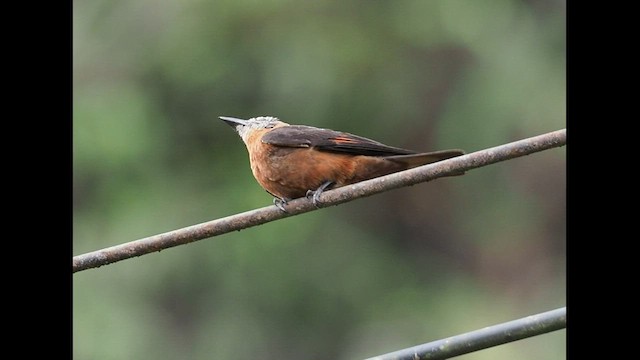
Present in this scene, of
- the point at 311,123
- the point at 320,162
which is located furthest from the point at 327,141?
the point at 311,123

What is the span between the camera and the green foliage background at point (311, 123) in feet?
34.9

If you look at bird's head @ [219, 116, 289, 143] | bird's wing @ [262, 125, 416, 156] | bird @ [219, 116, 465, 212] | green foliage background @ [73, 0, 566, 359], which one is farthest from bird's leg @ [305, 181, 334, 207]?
green foliage background @ [73, 0, 566, 359]

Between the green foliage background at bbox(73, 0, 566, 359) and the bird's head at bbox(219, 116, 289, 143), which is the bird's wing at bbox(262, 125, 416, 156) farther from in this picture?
the green foliage background at bbox(73, 0, 566, 359)

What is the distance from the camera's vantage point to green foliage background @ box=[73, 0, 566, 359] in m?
10.6

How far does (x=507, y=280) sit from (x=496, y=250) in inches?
15.5

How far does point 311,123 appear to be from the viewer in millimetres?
10203

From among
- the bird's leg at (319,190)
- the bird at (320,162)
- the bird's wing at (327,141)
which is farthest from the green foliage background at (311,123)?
the bird's leg at (319,190)

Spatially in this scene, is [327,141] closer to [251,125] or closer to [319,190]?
[319,190]

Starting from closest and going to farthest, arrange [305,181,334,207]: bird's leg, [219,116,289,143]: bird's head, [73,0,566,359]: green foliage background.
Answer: [305,181,334,207]: bird's leg < [219,116,289,143]: bird's head < [73,0,566,359]: green foliage background

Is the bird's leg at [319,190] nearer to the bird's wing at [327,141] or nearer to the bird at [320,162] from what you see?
the bird at [320,162]

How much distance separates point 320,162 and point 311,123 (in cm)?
485

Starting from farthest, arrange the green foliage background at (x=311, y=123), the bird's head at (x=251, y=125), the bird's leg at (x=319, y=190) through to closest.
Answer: the green foliage background at (x=311, y=123)
the bird's head at (x=251, y=125)
the bird's leg at (x=319, y=190)

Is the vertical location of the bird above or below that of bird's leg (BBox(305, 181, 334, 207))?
above

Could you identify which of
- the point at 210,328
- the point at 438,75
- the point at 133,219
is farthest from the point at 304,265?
the point at 438,75
